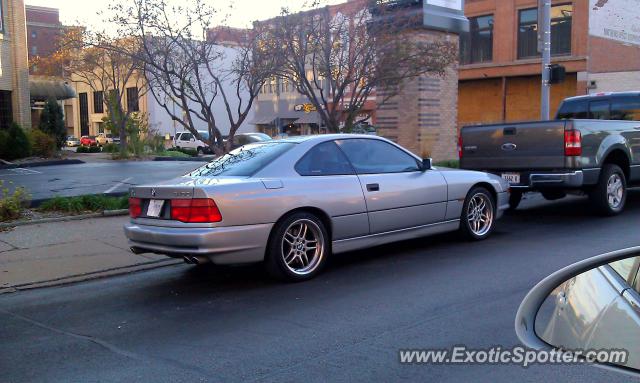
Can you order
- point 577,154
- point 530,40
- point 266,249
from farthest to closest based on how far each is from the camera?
point 530,40
point 577,154
point 266,249

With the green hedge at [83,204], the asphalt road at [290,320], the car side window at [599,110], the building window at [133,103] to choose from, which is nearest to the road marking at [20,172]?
the green hedge at [83,204]

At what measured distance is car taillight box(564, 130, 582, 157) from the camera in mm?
9594

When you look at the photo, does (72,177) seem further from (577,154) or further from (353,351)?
(353,351)

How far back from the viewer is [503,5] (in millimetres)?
36000

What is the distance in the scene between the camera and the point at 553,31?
34531 mm

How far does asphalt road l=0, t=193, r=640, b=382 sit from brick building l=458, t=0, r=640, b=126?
26.9 m

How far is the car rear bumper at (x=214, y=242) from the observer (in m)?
5.97

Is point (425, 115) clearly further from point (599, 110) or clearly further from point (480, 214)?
point (480, 214)

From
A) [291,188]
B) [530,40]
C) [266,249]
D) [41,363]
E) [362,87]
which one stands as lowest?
[41,363]

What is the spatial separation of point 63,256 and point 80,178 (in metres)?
9.09

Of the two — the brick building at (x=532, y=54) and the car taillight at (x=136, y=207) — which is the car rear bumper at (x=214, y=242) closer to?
the car taillight at (x=136, y=207)

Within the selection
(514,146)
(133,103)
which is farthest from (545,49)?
(133,103)

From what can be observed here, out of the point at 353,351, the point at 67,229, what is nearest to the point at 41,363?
the point at 353,351

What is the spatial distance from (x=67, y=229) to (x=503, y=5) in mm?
32029
